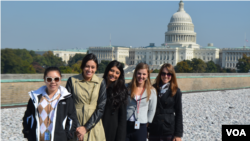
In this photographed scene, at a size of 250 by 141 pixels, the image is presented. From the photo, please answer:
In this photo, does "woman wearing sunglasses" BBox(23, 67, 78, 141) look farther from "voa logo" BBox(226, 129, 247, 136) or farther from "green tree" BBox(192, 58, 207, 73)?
"green tree" BBox(192, 58, 207, 73)

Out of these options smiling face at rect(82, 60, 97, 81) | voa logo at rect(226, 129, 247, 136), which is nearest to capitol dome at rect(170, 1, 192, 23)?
voa logo at rect(226, 129, 247, 136)

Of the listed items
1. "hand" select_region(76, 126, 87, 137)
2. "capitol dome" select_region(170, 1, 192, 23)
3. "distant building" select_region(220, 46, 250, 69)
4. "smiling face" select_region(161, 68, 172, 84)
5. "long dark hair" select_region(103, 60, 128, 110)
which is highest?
"capitol dome" select_region(170, 1, 192, 23)

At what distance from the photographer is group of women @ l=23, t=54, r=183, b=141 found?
16.1 ft

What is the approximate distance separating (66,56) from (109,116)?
141m

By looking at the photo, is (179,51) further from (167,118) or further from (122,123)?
(122,123)

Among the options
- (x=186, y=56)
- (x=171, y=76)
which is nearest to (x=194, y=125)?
(x=171, y=76)

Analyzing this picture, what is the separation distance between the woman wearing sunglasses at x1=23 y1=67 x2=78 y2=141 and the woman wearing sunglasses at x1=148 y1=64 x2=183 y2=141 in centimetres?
140

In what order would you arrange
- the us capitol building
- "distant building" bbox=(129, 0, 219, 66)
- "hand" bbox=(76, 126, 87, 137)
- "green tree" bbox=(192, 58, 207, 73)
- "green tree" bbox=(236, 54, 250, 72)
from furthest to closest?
"distant building" bbox=(129, 0, 219, 66), the us capitol building, "green tree" bbox=(192, 58, 207, 73), "green tree" bbox=(236, 54, 250, 72), "hand" bbox=(76, 126, 87, 137)

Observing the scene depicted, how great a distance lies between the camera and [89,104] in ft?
17.2

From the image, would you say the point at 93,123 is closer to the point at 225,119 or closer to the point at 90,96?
the point at 90,96

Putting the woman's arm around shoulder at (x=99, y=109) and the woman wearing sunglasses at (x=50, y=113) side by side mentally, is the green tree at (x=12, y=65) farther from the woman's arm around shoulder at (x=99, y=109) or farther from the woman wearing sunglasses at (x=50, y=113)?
the woman wearing sunglasses at (x=50, y=113)

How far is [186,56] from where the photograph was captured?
366ft

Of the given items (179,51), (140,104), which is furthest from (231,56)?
(140,104)

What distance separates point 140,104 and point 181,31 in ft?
365
